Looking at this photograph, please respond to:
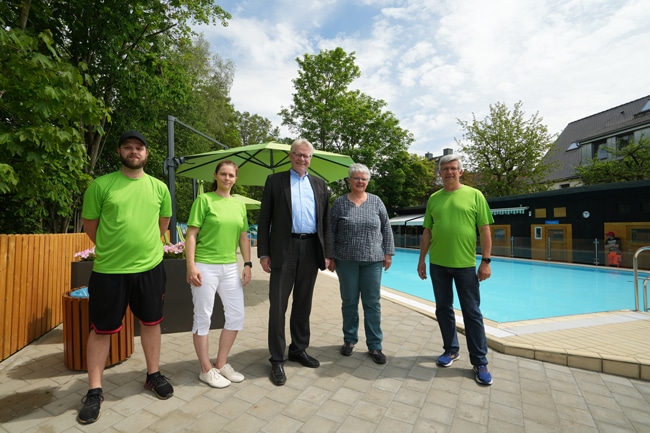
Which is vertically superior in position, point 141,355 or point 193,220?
point 193,220

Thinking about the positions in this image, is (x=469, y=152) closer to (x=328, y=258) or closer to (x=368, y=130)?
(x=368, y=130)

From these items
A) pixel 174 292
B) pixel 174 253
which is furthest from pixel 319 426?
pixel 174 253

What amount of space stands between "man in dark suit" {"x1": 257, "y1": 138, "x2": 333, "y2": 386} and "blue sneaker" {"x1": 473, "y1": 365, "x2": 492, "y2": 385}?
1372 millimetres

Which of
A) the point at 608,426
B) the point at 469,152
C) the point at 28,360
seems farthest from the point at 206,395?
the point at 469,152

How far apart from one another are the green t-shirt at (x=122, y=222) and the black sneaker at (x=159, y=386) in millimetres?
854

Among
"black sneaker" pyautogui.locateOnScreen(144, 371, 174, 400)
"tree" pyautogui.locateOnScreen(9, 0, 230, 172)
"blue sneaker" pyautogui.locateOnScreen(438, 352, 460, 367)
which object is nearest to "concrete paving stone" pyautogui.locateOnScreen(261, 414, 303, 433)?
"black sneaker" pyautogui.locateOnScreen(144, 371, 174, 400)

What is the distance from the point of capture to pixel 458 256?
2.91m

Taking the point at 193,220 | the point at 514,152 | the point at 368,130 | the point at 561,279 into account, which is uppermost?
the point at 368,130

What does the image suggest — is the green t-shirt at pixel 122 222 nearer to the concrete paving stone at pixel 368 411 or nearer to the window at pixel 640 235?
the concrete paving stone at pixel 368 411

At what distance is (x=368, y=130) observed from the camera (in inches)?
1016

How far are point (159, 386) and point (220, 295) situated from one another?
2.50 feet

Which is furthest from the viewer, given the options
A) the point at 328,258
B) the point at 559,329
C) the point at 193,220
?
the point at 559,329

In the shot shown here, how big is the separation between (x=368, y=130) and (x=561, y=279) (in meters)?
17.8

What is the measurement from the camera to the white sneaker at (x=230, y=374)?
2664mm
